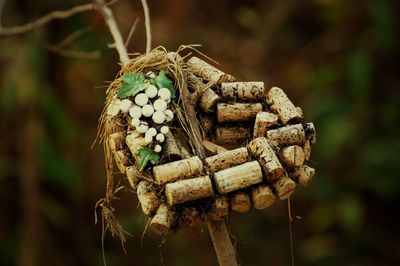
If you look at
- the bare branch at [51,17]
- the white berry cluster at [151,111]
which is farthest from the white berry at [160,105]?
the bare branch at [51,17]

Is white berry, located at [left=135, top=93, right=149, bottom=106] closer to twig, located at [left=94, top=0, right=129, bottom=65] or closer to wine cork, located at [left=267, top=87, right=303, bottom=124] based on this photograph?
twig, located at [left=94, top=0, right=129, bottom=65]

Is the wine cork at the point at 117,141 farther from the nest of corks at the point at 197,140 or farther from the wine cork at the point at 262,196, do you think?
the wine cork at the point at 262,196

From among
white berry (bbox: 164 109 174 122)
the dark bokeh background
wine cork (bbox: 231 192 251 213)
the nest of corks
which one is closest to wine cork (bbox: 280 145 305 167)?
the nest of corks

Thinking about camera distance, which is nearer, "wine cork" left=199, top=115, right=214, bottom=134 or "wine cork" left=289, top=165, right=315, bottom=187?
"wine cork" left=289, top=165, right=315, bottom=187

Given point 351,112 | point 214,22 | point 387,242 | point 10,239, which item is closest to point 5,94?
point 10,239

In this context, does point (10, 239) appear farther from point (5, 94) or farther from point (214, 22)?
point (214, 22)

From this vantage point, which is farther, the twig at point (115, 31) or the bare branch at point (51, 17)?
the bare branch at point (51, 17)
